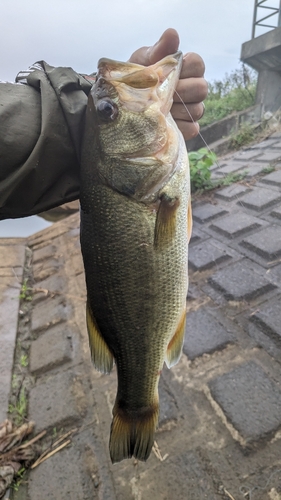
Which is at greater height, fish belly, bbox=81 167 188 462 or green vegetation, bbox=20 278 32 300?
fish belly, bbox=81 167 188 462

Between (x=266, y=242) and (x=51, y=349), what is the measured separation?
2.31 metres

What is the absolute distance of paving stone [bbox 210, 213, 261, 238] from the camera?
13.6 ft

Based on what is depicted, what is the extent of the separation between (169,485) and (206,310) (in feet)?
4.75

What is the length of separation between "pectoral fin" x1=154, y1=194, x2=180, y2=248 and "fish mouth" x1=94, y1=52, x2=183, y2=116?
0.36m

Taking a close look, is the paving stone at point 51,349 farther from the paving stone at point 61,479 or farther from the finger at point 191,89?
the finger at point 191,89

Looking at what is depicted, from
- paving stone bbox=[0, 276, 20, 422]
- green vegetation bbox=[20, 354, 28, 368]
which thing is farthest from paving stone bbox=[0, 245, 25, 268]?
green vegetation bbox=[20, 354, 28, 368]

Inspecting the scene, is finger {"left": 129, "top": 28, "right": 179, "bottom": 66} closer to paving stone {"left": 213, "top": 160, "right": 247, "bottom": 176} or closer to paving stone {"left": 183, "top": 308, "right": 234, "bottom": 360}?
paving stone {"left": 183, "top": 308, "right": 234, "bottom": 360}

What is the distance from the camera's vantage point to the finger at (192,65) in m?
1.56

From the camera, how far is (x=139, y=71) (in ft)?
4.70

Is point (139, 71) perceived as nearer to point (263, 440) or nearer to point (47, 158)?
point (47, 158)

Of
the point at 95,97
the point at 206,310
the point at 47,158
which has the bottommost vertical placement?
the point at 206,310

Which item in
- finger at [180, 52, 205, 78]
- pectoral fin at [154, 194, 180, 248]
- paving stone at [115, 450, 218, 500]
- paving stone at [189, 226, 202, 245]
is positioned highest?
finger at [180, 52, 205, 78]

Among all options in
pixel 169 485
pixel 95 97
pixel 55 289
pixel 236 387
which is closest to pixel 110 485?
pixel 169 485

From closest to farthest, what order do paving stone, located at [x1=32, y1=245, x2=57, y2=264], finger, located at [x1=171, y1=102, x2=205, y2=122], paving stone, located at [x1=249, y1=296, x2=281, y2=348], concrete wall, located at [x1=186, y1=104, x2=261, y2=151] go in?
finger, located at [x1=171, y1=102, x2=205, y2=122]
paving stone, located at [x1=249, y1=296, x2=281, y2=348]
paving stone, located at [x1=32, y1=245, x2=57, y2=264]
concrete wall, located at [x1=186, y1=104, x2=261, y2=151]
